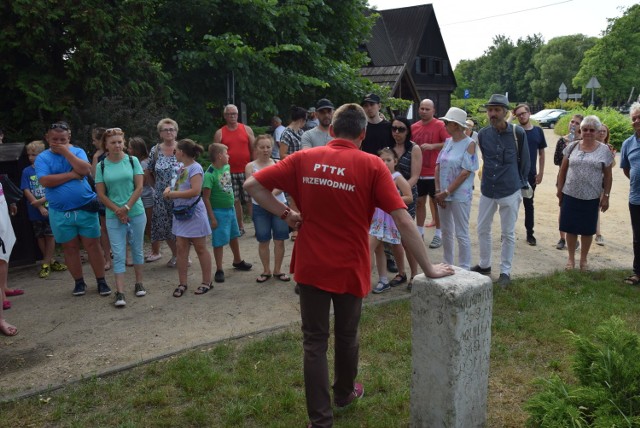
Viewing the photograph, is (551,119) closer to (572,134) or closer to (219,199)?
(572,134)

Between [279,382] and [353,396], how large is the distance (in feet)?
1.99

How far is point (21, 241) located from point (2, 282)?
8.25ft

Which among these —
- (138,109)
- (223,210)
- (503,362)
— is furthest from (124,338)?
(138,109)

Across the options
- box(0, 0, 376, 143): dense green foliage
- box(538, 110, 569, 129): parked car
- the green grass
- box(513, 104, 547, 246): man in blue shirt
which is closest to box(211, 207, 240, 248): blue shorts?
the green grass

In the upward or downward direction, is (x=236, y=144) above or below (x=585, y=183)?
above

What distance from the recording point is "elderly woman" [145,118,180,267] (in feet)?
22.5

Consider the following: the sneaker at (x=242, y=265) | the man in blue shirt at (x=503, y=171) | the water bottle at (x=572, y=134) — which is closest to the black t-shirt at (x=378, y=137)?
the man in blue shirt at (x=503, y=171)

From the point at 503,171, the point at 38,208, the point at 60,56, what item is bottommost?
the point at 38,208

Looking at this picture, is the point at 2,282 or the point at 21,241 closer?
the point at 2,282

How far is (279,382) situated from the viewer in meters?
4.16

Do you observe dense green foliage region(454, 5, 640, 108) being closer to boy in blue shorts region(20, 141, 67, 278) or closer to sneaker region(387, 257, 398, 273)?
sneaker region(387, 257, 398, 273)

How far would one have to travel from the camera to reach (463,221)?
6.31 meters

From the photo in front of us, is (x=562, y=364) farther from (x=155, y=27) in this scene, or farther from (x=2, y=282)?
(x=155, y=27)

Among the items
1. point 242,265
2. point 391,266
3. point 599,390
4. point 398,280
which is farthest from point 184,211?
point 599,390
